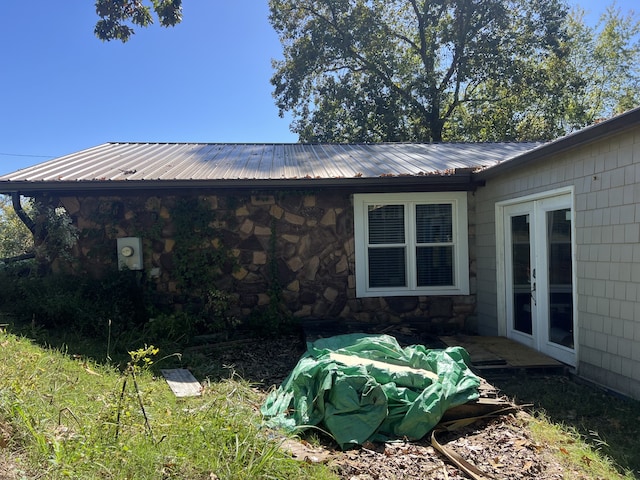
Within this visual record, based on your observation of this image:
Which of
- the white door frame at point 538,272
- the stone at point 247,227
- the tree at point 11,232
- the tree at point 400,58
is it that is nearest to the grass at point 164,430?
the white door frame at point 538,272

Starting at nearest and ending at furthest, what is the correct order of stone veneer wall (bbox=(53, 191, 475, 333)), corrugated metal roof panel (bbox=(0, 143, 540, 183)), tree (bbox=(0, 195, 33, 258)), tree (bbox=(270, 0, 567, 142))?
corrugated metal roof panel (bbox=(0, 143, 540, 183)) < stone veneer wall (bbox=(53, 191, 475, 333)) < tree (bbox=(0, 195, 33, 258)) < tree (bbox=(270, 0, 567, 142))

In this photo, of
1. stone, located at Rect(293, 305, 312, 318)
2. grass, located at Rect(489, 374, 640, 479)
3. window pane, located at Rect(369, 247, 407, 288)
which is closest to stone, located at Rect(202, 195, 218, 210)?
stone, located at Rect(293, 305, 312, 318)

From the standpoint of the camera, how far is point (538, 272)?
5.75 m

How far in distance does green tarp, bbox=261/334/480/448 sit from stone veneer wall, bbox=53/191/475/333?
2660 millimetres

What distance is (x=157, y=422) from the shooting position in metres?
3.19

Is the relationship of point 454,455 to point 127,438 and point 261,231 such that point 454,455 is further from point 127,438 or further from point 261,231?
point 261,231

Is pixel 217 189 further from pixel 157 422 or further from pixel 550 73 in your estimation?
pixel 550 73

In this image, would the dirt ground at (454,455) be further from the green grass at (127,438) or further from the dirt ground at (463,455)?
the green grass at (127,438)

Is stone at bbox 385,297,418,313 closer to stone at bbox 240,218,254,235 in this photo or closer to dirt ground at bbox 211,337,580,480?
stone at bbox 240,218,254,235

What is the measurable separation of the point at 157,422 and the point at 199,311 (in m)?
3.93

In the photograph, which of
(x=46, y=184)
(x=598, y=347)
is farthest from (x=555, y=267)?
(x=46, y=184)

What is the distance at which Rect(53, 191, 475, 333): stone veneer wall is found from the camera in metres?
6.98

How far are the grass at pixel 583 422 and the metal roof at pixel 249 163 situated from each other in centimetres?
318

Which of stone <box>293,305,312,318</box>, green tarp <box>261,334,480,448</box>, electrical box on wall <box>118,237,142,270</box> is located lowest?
green tarp <box>261,334,480,448</box>
